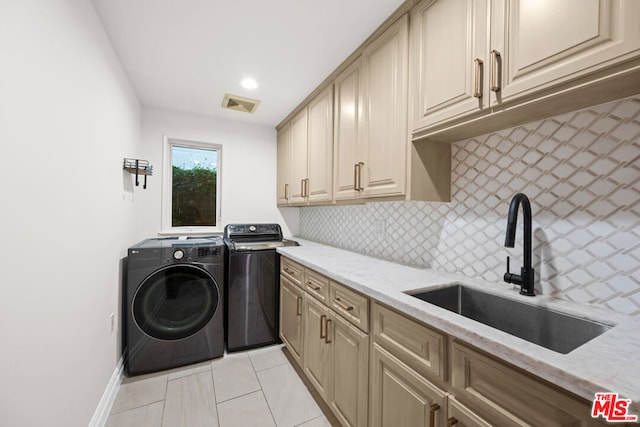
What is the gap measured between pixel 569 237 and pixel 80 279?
2.25 metres

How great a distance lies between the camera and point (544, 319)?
105 centimetres

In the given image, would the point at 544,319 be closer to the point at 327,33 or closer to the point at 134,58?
the point at 327,33

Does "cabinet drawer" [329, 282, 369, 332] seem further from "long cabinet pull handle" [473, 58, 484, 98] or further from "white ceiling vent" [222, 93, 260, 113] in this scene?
"white ceiling vent" [222, 93, 260, 113]

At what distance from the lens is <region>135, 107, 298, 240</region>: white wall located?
2.78 metres

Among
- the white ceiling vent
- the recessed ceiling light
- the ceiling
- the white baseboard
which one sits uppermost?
the ceiling

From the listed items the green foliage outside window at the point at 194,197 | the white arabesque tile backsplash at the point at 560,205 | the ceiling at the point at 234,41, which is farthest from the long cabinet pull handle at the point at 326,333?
the green foliage outside window at the point at 194,197

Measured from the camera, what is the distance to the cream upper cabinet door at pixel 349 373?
1.28 meters

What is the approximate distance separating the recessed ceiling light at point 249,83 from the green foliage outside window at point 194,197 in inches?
47.5

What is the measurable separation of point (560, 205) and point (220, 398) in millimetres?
2270

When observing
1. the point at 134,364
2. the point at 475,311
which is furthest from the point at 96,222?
the point at 475,311

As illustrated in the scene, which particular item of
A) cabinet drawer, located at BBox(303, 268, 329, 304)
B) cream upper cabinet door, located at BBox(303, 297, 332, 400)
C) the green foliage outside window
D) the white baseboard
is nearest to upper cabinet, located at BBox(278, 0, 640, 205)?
cabinet drawer, located at BBox(303, 268, 329, 304)

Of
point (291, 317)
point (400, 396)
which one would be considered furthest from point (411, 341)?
point (291, 317)

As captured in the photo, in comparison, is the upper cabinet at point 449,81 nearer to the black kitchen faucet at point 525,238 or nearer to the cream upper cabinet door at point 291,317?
the black kitchen faucet at point 525,238

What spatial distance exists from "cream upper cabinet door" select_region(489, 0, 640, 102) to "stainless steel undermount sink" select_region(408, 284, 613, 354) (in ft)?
2.79
